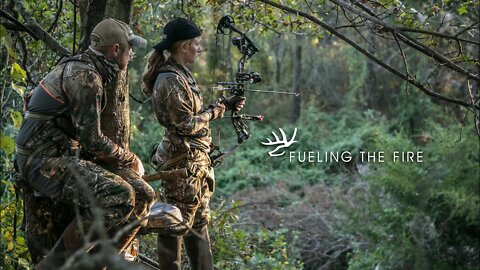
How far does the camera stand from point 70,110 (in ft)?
14.4

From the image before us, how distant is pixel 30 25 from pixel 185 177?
1.58 m

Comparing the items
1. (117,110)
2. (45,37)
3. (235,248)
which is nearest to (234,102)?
(117,110)

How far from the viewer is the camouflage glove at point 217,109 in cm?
548

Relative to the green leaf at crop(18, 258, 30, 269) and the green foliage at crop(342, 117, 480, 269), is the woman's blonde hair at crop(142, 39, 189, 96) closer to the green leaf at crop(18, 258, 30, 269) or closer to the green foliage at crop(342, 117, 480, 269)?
the green leaf at crop(18, 258, 30, 269)

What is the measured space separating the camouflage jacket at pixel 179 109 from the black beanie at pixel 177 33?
0.34ft

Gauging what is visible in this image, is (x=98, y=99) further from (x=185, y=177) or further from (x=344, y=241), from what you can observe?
(x=344, y=241)

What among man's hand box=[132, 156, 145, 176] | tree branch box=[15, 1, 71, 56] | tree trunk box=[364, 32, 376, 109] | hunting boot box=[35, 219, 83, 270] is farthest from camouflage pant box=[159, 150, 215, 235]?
tree trunk box=[364, 32, 376, 109]

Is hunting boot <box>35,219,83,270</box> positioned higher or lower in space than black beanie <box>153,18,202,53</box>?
lower

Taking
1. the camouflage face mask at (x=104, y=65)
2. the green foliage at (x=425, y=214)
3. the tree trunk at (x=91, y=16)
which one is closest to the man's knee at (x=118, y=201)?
the camouflage face mask at (x=104, y=65)

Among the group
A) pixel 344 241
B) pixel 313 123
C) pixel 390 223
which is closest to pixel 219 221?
pixel 390 223

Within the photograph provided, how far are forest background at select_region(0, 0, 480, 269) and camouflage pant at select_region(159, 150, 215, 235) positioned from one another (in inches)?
39.5

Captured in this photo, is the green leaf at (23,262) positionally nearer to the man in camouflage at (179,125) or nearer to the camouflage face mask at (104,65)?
the man in camouflage at (179,125)

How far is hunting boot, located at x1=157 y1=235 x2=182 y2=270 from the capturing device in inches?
210

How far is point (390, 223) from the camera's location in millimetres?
13484
